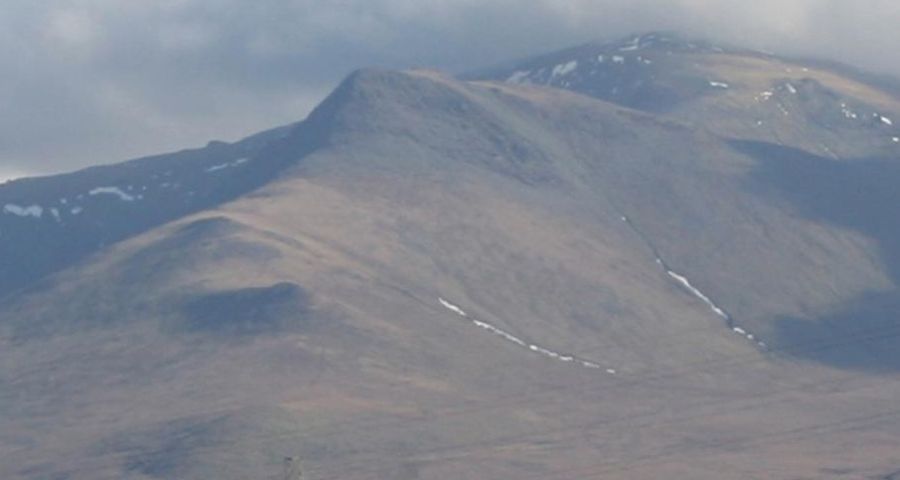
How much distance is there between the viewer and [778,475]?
198500 millimetres

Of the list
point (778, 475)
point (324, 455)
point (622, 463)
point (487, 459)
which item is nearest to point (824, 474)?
point (778, 475)

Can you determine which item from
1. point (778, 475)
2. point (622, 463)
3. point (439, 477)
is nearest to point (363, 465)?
point (439, 477)

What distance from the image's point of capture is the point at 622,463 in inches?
7864

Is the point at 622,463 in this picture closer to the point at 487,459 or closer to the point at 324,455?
the point at 487,459

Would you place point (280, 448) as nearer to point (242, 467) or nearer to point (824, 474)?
point (242, 467)

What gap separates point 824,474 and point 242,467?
51529 mm

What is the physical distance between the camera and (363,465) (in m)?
192

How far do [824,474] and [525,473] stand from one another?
1094 inches

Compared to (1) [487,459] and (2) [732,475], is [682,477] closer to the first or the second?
(2) [732,475]

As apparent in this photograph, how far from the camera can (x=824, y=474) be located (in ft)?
652

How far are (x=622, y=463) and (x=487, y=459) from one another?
1237cm

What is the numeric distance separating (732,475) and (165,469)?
50.3 meters

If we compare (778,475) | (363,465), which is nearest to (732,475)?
(778,475)

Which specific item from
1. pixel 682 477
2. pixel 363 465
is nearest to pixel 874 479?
pixel 682 477
